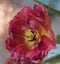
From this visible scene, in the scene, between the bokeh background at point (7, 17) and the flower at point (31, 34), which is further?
the bokeh background at point (7, 17)

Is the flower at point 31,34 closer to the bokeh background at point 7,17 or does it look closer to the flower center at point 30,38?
the flower center at point 30,38

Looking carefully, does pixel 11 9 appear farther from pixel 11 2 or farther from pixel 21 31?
pixel 21 31

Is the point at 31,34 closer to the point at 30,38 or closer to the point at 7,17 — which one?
the point at 30,38

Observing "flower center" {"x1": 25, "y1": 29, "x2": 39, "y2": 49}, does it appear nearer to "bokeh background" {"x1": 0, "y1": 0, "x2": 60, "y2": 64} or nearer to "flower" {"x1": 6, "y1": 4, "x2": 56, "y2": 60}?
"flower" {"x1": 6, "y1": 4, "x2": 56, "y2": 60}

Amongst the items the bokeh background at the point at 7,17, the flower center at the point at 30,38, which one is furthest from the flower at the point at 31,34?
the bokeh background at the point at 7,17

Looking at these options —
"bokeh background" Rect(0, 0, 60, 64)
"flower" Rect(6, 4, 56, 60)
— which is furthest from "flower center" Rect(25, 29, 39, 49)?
"bokeh background" Rect(0, 0, 60, 64)

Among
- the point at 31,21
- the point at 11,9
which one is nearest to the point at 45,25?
the point at 31,21

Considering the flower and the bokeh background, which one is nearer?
the flower

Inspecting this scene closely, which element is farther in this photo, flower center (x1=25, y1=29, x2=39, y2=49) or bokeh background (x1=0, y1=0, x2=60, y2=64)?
bokeh background (x1=0, y1=0, x2=60, y2=64)
